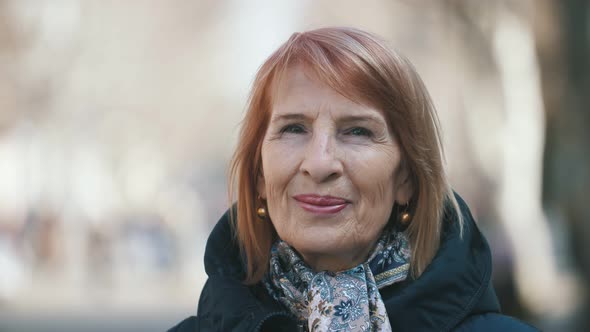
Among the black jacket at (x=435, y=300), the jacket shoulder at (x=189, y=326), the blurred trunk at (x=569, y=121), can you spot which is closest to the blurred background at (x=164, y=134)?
the blurred trunk at (x=569, y=121)

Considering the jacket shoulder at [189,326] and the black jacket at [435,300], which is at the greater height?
the black jacket at [435,300]

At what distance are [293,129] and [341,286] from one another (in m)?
0.39

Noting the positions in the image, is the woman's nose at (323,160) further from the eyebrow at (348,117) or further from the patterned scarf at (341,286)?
the patterned scarf at (341,286)

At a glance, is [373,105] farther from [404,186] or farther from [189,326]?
[189,326]

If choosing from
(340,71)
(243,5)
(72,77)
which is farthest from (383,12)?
(340,71)

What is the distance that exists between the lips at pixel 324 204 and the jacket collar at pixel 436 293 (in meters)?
0.24

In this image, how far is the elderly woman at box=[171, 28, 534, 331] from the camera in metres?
1.81

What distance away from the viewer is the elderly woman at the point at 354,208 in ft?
5.94

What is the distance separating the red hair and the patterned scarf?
Answer: 5cm

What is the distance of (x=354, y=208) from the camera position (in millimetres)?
1840

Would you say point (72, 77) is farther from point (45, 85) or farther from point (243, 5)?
point (243, 5)

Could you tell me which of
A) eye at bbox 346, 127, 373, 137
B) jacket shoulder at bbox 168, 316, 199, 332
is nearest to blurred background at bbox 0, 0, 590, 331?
jacket shoulder at bbox 168, 316, 199, 332

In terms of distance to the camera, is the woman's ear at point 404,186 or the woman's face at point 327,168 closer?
the woman's face at point 327,168

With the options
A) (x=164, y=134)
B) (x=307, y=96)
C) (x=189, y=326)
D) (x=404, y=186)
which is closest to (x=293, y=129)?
(x=307, y=96)
